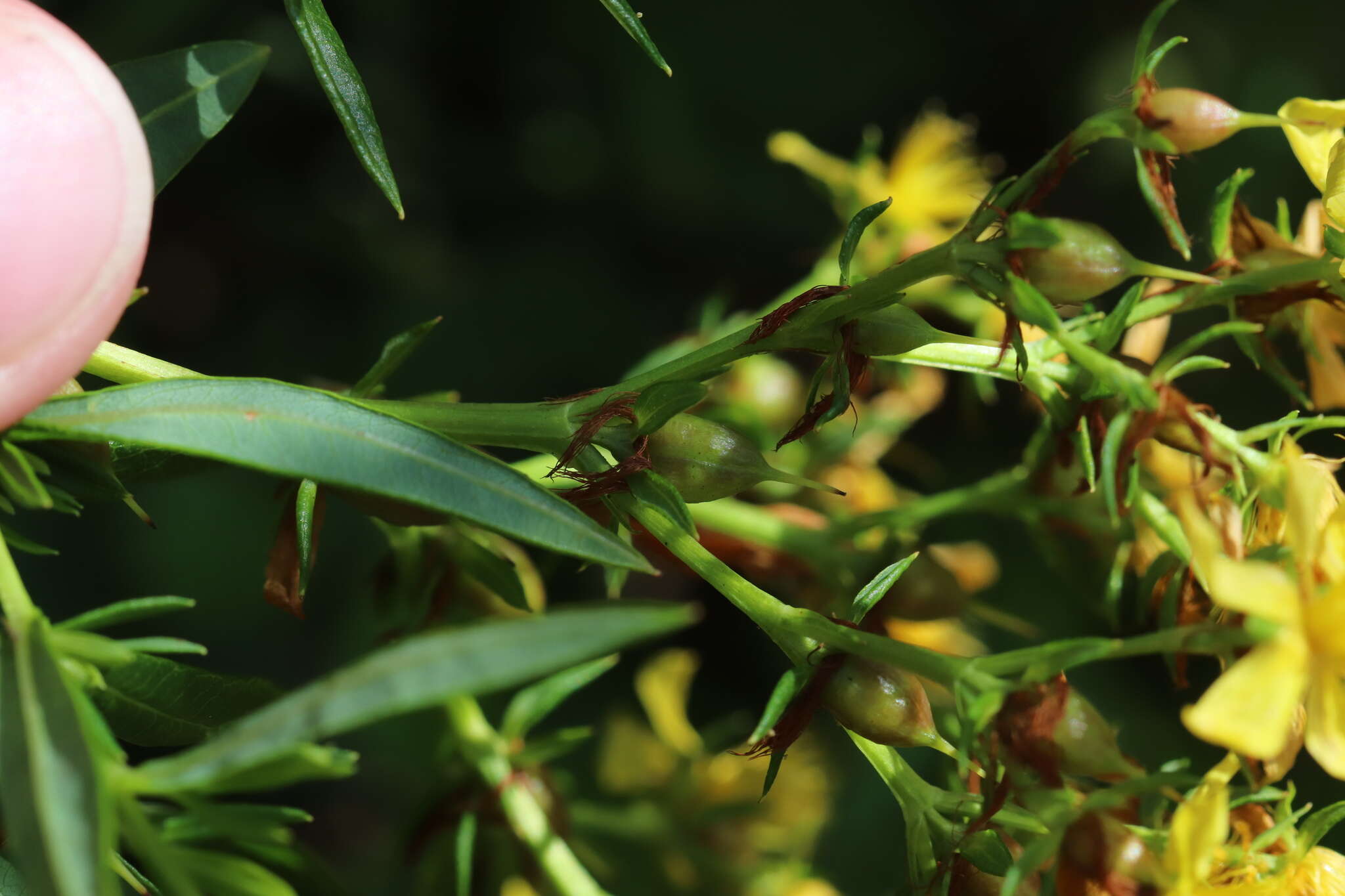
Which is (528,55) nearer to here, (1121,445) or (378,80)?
(378,80)

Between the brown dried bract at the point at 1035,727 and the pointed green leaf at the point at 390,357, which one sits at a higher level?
the pointed green leaf at the point at 390,357

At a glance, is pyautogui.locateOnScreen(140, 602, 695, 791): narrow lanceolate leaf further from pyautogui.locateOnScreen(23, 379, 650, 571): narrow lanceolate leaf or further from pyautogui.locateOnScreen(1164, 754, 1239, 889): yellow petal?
pyautogui.locateOnScreen(1164, 754, 1239, 889): yellow petal

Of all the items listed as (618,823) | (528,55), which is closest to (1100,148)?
(528,55)

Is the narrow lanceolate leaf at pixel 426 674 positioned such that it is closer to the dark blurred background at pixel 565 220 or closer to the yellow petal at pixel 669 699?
the yellow petal at pixel 669 699

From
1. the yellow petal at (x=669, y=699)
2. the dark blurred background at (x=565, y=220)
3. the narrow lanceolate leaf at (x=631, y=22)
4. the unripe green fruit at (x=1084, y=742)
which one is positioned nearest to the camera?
the unripe green fruit at (x=1084, y=742)

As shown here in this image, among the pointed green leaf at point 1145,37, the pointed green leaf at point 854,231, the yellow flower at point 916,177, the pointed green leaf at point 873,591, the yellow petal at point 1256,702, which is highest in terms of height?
the pointed green leaf at point 1145,37

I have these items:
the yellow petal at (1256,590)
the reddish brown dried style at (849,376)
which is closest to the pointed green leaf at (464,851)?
the reddish brown dried style at (849,376)

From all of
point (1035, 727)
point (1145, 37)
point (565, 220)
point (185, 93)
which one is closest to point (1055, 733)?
point (1035, 727)

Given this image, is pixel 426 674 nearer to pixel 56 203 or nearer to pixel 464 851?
pixel 56 203
